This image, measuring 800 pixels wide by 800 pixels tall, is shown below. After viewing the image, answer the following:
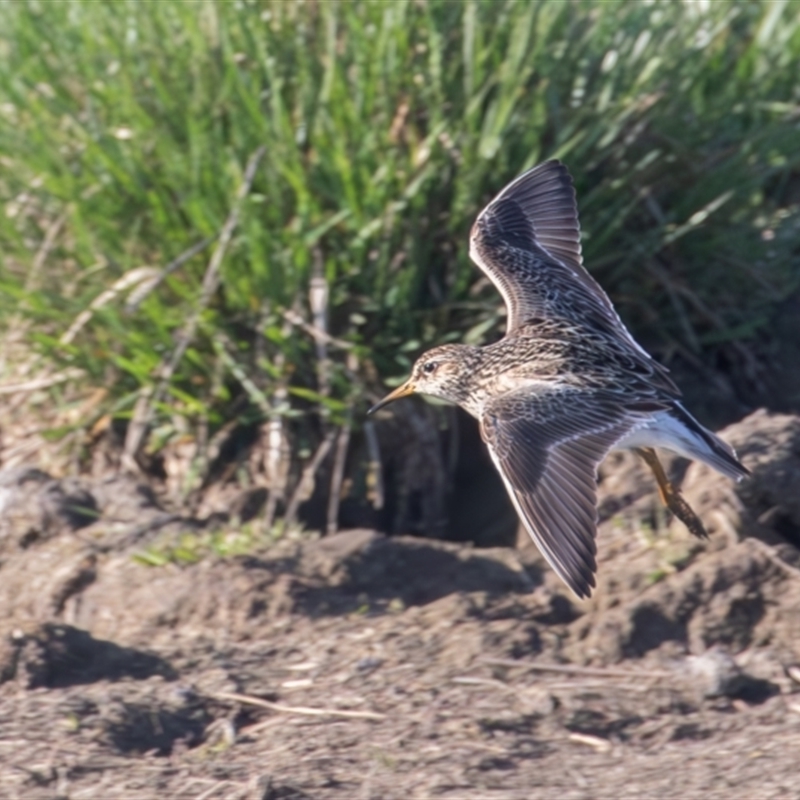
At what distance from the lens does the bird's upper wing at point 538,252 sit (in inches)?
180

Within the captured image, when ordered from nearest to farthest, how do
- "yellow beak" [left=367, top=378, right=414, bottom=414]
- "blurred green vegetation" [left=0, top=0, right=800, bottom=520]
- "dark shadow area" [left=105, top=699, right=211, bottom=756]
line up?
"dark shadow area" [left=105, top=699, right=211, bottom=756], "yellow beak" [left=367, top=378, right=414, bottom=414], "blurred green vegetation" [left=0, top=0, right=800, bottom=520]

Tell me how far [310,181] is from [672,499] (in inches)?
61.7

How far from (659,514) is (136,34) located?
2.35 meters

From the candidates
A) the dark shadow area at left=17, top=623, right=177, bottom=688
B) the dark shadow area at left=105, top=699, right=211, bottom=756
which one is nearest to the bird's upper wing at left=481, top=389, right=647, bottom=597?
the dark shadow area at left=105, top=699, right=211, bottom=756

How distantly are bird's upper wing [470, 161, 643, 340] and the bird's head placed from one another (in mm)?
219

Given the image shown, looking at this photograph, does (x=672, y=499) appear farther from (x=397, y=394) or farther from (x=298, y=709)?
(x=298, y=709)

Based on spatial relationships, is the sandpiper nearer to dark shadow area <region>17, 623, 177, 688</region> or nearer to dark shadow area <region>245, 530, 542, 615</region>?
dark shadow area <region>245, 530, 542, 615</region>

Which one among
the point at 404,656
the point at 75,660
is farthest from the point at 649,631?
the point at 75,660

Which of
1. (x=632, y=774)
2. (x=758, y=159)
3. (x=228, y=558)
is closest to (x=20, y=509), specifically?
(x=228, y=558)

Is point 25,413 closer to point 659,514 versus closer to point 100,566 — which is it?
point 100,566

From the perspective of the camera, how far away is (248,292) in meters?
4.75

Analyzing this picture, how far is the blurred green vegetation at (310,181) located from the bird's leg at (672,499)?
0.91 meters

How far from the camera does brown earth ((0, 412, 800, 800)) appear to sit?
335 cm

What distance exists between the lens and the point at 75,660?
3.84 metres
